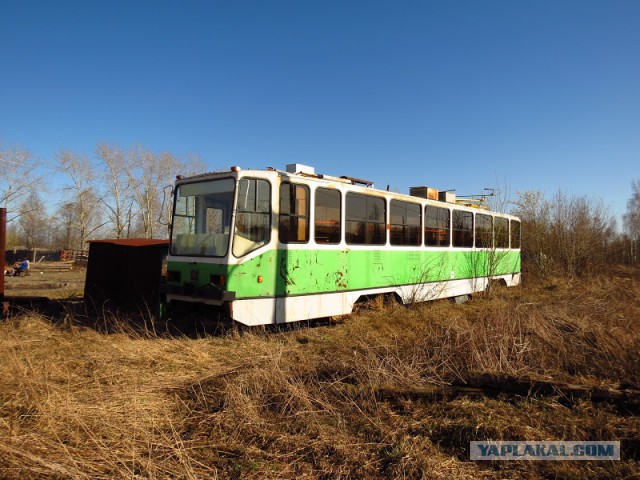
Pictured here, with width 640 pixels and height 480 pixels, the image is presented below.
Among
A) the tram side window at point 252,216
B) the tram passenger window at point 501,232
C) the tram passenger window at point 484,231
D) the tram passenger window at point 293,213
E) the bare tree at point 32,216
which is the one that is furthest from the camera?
the bare tree at point 32,216

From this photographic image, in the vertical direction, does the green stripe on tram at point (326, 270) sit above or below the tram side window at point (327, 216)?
below

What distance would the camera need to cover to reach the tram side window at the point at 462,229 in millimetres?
11844

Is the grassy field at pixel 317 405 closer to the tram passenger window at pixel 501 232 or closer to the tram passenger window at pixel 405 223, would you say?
the tram passenger window at pixel 405 223

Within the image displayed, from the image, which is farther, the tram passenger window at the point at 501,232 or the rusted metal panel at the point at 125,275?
the tram passenger window at the point at 501,232

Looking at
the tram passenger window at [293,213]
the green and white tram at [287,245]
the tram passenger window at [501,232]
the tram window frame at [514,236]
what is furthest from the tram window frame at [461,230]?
the tram passenger window at [293,213]

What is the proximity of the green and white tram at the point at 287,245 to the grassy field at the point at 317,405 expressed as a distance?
1029 millimetres

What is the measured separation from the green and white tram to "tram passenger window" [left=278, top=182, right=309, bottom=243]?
2 centimetres

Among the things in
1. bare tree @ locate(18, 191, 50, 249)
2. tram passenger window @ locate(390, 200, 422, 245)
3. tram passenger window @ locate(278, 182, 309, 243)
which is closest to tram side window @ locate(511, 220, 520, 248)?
tram passenger window @ locate(390, 200, 422, 245)

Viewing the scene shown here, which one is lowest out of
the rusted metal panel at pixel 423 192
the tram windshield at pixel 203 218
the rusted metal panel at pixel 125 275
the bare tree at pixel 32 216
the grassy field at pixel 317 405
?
the grassy field at pixel 317 405

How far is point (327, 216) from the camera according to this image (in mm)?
7859

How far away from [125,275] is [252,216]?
3943mm

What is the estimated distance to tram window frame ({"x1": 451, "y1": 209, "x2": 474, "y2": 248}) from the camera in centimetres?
1179

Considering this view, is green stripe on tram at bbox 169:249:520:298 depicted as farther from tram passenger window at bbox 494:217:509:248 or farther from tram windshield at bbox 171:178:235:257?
tram passenger window at bbox 494:217:509:248

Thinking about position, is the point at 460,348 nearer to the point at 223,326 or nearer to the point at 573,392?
the point at 573,392
